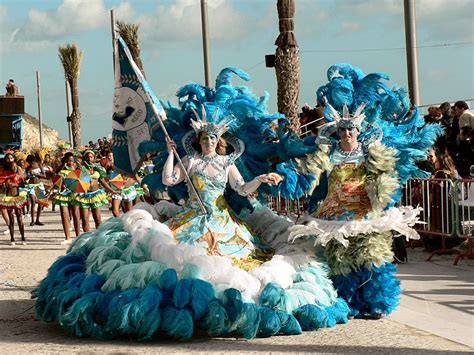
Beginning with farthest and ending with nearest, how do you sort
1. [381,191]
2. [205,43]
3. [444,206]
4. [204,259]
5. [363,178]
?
[205,43], [444,206], [363,178], [381,191], [204,259]

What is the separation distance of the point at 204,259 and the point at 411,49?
6934mm

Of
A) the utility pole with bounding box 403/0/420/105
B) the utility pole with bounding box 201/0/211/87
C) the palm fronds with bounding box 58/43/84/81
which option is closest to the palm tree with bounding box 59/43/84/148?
the palm fronds with bounding box 58/43/84/81

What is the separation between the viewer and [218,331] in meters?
7.00

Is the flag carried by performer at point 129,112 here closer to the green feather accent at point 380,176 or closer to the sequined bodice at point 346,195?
the sequined bodice at point 346,195

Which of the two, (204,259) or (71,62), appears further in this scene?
(71,62)

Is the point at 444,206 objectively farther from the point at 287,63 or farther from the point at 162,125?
the point at 287,63

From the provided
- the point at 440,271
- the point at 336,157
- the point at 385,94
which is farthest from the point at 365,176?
the point at 440,271

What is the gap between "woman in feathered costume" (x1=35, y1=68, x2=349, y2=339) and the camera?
702 centimetres

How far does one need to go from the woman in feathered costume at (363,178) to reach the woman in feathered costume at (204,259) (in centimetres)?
25

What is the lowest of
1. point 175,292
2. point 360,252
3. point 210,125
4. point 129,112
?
point 175,292

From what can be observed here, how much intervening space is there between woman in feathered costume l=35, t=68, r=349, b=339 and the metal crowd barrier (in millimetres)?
2558

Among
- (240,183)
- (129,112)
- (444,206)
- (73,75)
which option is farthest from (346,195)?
(73,75)

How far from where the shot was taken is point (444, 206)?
1187 cm

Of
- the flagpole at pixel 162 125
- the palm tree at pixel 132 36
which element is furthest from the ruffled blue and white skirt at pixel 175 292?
the palm tree at pixel 132 36
